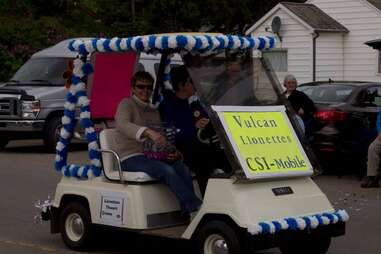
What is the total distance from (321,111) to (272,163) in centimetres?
643

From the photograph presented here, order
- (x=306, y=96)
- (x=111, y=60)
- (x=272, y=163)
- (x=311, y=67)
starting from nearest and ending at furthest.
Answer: (x=272, y=163) → (x=111, y=60) → (x=306, y=96) → (x=311, y=67)

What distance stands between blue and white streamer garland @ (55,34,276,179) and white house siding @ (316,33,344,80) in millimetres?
18854

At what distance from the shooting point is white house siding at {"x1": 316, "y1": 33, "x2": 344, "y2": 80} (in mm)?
27281

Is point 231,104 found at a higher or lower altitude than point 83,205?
higher

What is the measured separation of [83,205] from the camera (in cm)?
849

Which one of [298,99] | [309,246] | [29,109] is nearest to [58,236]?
[309,246]

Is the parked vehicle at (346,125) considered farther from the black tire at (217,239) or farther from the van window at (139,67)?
the black tire at (217,239)

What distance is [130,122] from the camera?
813 centimetres

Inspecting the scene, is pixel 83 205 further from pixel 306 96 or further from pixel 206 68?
pixel 306 96

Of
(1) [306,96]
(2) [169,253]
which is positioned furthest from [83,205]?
(1) [306,96]

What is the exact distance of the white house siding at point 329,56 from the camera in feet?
89.5

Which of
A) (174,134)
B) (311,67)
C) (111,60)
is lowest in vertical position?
(311,67)

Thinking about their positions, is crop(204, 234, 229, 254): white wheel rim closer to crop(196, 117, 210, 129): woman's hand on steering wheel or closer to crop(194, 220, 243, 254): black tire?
crop(194, 220, 243, 254): black tire

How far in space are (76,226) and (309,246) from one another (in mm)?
2278
